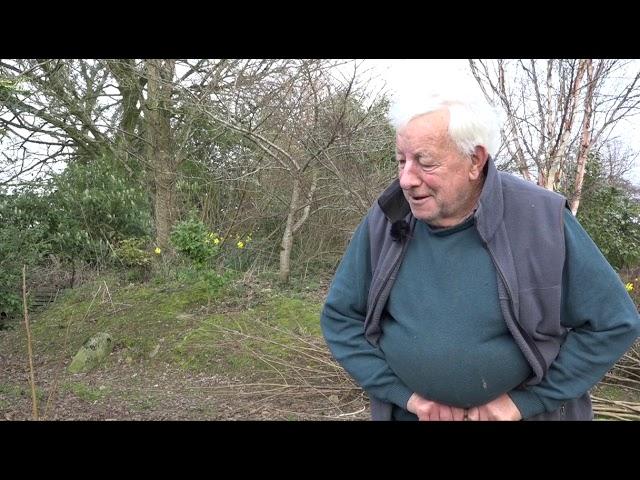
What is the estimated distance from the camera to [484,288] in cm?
193

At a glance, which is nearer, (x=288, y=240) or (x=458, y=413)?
(x=458, y=413)

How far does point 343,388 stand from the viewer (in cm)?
554

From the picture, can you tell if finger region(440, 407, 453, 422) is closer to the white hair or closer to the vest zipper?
the vest zipper

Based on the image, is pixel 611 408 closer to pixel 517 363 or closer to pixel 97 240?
pixel 517 363

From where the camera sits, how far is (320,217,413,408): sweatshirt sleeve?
84.7 inches

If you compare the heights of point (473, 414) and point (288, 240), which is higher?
point (288, 240)

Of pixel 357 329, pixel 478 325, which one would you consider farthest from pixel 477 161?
pixel 357 329

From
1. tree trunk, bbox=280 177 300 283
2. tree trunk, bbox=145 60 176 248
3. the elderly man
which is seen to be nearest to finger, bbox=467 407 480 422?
the elderly man

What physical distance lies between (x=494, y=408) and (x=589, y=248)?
60cm

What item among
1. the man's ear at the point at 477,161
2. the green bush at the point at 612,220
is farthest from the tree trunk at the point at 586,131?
the man's ear at the point at 477,161

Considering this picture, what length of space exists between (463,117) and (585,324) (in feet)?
2.53

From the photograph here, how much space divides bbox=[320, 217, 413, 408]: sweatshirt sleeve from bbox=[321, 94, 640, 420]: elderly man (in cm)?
7

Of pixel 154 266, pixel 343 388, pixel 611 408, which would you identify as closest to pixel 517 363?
pixel 611 408

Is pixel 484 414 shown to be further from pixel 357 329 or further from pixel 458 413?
pixel 357 329
